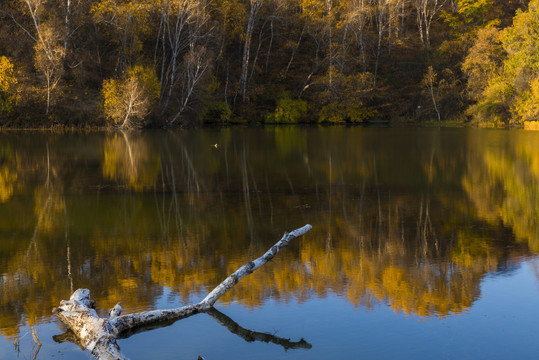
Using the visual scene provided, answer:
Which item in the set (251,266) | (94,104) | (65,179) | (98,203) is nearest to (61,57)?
(94,104)

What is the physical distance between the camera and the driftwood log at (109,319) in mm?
6508

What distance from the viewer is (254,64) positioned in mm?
68688

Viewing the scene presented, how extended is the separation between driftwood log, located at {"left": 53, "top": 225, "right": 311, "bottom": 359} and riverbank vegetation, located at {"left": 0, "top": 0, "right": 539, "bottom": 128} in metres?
43.7

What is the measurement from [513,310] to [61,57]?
49672mm

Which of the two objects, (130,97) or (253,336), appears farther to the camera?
(130,97)

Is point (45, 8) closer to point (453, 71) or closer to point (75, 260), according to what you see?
point (453, 71)

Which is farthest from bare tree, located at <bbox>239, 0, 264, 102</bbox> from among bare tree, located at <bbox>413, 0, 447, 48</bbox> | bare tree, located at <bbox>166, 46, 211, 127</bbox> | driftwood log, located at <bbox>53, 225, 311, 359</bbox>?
driftwood log, located at <bbox>53, 225, 311, 359</bbox>

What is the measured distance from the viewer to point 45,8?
5291 centimetres

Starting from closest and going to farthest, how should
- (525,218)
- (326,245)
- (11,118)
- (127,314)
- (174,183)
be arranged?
(127,314) < (326,245) < (525,218) < (174,183) < (11,118)

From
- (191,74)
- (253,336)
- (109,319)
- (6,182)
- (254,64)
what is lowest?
(253,336)

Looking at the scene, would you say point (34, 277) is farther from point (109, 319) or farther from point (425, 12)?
point (425, 12)

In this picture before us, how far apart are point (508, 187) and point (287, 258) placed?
11.2 m

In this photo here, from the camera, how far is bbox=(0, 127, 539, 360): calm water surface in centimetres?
724

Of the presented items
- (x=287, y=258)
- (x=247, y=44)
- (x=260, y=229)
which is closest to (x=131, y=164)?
(x=260, y=229)
